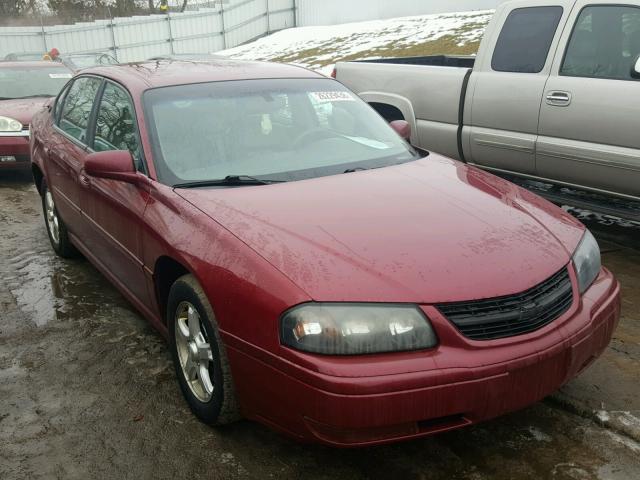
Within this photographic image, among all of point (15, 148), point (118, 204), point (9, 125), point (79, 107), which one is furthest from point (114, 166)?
point (9, 125)

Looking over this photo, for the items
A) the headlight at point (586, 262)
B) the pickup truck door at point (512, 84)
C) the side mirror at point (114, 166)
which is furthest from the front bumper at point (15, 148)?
the headlight at point (586, 262)

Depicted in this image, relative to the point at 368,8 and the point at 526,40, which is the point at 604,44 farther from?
the point at 368,8

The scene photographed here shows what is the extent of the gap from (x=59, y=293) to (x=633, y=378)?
3817mm

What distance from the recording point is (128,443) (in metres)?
2.97

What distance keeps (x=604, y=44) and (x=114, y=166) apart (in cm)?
372

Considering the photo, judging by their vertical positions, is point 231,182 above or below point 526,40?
below

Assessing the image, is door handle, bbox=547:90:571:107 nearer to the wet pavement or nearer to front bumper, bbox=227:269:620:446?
the wet pavement

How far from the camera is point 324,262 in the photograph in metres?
2.54

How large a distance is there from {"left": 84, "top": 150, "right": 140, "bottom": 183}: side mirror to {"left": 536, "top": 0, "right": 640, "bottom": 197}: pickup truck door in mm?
3299

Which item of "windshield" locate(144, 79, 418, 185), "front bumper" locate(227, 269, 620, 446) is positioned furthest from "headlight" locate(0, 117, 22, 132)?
"front bumper" locate(227, 269, 620, 446)

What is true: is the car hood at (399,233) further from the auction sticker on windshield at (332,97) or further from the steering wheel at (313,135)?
the auction sticker on windshield at (332,97)

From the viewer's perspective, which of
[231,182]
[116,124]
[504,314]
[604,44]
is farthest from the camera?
[604,44]

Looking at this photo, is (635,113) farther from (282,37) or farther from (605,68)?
(282,37)

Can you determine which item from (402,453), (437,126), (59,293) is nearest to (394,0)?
(437,126)
